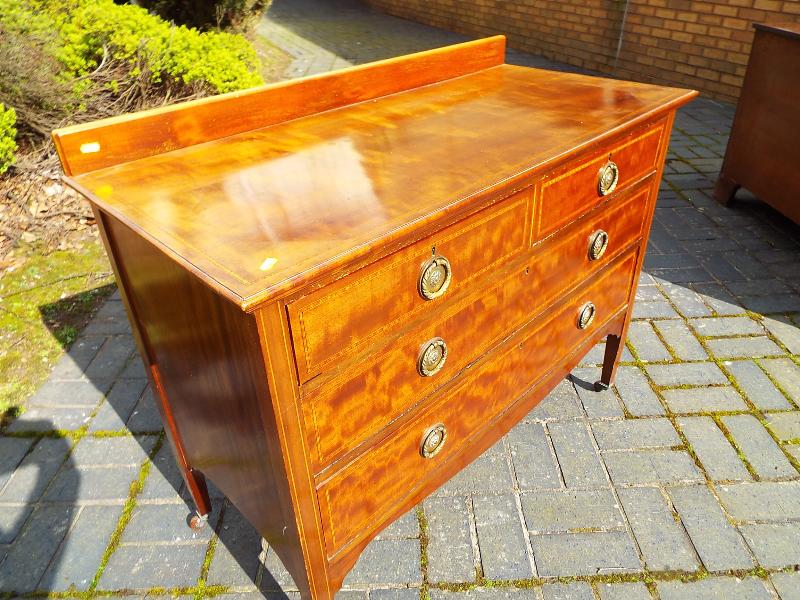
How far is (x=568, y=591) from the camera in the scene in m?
2.07

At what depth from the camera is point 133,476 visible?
254 cm

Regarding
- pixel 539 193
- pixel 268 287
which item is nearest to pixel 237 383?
pixel 268 287

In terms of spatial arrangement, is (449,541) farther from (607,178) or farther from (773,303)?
(773,303)

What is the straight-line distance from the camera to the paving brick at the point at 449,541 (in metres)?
2.14

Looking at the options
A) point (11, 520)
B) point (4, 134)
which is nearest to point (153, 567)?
point (11, 520)

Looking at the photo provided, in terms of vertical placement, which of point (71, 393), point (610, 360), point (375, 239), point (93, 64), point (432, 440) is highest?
point (375, 239)

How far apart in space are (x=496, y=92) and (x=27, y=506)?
103 inches

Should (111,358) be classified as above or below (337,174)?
below

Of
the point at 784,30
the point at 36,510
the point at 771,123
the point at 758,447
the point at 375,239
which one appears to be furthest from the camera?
Answer: the point at 771,123

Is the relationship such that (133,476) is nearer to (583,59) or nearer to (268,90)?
(268,90)

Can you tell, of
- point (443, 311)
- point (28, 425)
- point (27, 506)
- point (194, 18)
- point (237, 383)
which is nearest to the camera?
point (237, 383)

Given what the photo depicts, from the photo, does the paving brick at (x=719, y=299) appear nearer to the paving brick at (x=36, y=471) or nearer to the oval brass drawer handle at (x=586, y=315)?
the oval brass drawer handle at (x=586, y=315)

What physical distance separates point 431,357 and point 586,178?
839 mm

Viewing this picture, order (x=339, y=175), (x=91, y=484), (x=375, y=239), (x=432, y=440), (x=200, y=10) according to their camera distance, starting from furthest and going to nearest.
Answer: (x=200, y=10), (x=91, y=484), (x=432, y=440), (x=339, y=175), (x=375, y=239)
